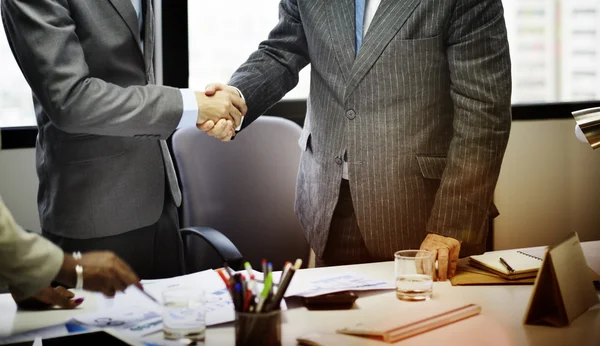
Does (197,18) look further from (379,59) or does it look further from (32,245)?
(32,245)

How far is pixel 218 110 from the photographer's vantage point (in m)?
2.44

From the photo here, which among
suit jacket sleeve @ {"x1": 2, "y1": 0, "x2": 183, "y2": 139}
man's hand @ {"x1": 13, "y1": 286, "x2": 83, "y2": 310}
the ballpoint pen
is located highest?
suit jacket sleeve @ {"x1": 2, "y1": 0, "x2": 183, "y2": 139}

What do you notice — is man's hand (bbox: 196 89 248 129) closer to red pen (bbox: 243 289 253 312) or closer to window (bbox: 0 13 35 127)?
red pen (bbox: 243 289 253 312)

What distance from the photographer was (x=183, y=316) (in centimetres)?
156

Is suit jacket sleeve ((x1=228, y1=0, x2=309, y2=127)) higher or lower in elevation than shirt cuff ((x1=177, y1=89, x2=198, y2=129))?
higher

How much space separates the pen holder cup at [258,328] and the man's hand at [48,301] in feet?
1.52

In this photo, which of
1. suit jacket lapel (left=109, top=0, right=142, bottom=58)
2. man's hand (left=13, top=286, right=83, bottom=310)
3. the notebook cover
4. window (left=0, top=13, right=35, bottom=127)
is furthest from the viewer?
window (left=0, top=13, right=35, bottom=127)

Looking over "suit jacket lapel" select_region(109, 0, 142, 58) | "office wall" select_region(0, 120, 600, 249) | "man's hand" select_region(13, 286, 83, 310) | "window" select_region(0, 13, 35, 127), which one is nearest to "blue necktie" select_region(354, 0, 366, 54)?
"suit jacket lapel" select_region(109, 0, 142, 58)

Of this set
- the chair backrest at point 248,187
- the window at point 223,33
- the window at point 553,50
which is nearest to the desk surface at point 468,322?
the chair backrest at point 248,187

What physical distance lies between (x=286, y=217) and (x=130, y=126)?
994mm

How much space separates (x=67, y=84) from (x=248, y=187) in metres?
1.02

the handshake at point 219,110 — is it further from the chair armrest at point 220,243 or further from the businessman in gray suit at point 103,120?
the chair armrest at point 220,243

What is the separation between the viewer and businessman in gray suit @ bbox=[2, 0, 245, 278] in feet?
6.75

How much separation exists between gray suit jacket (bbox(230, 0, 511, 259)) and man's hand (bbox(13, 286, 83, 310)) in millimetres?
853
